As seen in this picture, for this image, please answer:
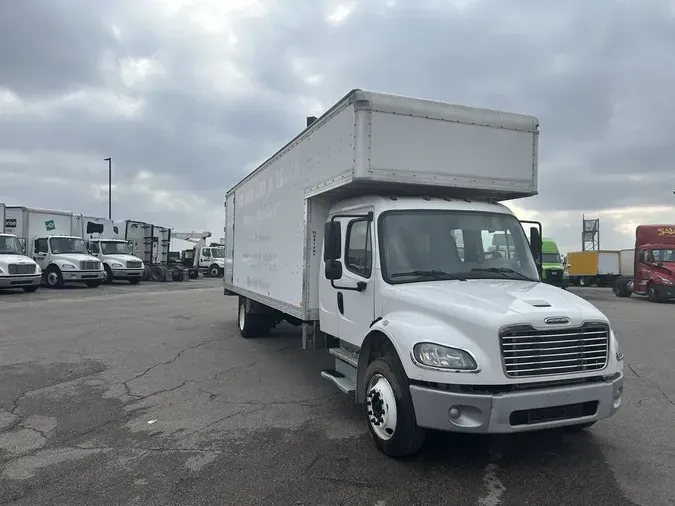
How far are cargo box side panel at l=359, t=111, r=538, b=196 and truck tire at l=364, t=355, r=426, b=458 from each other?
1974mm

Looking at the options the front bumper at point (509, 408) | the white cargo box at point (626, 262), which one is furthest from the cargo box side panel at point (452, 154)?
the white cargo box at point (626, 262)

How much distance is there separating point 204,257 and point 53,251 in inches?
611

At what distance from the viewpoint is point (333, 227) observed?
5.50m

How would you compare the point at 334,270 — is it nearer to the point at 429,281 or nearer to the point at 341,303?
the point at 341,303

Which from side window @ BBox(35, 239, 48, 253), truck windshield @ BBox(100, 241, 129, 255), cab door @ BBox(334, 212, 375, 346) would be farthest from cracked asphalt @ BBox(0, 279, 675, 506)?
truck windshield @ BBox(100, 241, 129, 255)

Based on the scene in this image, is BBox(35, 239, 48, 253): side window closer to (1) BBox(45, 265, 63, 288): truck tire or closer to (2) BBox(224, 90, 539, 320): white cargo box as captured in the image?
(1) BBox(45, 265, 63, 288): truck tire

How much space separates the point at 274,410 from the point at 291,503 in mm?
2363

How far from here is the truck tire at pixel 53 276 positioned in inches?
989

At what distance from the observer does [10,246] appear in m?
22.2

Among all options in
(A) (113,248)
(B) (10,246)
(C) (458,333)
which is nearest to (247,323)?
(C) (458,333)

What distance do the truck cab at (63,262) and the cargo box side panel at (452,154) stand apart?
22.7 metres

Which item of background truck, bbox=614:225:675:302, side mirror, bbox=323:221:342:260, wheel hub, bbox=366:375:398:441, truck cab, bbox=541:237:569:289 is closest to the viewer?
wheel hub, bbox=366:375:398:441

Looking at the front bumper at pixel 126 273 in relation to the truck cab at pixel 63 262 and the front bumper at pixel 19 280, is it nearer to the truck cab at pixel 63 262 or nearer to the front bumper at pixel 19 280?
the truck cab at pixel 63 262

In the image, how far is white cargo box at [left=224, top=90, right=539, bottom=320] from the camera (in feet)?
18.6
